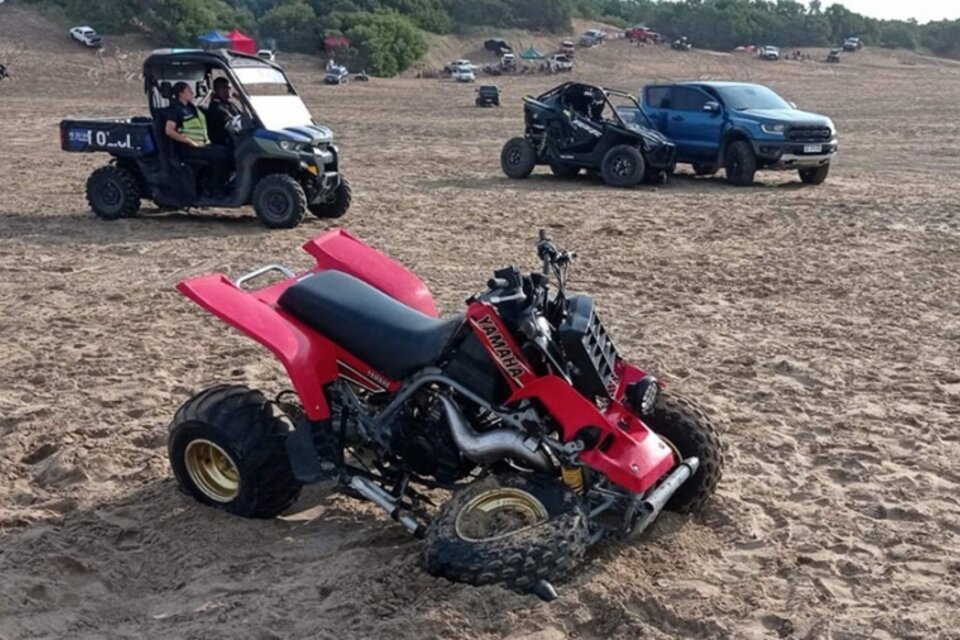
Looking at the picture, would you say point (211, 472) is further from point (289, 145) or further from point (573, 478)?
point (289, 145)

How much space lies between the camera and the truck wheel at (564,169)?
54.6 ft

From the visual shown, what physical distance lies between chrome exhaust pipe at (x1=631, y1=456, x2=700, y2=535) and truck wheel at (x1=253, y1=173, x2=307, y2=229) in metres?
7.78

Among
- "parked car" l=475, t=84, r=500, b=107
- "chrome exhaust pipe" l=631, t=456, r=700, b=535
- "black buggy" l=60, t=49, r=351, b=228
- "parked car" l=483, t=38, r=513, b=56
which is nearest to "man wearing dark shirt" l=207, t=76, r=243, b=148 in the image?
"black buggy" l=60, t=49, r=351, b=228

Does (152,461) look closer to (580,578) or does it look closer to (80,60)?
(580,578)

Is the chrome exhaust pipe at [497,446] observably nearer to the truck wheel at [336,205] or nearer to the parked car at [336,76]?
the truck wheel at [336,205]

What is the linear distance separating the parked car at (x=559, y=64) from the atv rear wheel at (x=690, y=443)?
4919cm

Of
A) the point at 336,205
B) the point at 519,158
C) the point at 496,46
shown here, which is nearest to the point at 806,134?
the point at 519,158

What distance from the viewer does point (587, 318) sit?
4215mm

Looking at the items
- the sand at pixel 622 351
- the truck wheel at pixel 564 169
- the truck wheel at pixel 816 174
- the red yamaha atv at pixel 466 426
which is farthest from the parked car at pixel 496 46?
the red yamaha atv at pixel 466 426

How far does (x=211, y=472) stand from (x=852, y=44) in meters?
73.7

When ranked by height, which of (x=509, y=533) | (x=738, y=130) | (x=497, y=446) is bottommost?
(x=509, y=533)

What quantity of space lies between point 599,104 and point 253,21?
44223 millimetres

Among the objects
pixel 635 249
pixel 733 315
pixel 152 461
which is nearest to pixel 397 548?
pixel 152 461

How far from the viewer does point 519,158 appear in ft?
55.2
